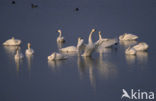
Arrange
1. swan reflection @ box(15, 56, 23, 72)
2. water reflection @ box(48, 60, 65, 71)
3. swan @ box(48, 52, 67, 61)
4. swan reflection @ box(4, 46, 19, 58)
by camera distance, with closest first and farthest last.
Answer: water reflection @ box(48, 60, 65, 71) < swan reflection @ box(15, 56, 23, 72) < swan @ box(48, 52, 67, 61) < swan reflection @ box(4, 46, 19, 58)

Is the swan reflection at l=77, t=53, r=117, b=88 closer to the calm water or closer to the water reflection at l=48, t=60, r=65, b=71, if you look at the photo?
the calm water

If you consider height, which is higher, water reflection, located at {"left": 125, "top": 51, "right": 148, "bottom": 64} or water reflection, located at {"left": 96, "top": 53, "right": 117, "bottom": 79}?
water reflection, located at {"left": 125, "top": 51, "right": 148, "bottom": 64}

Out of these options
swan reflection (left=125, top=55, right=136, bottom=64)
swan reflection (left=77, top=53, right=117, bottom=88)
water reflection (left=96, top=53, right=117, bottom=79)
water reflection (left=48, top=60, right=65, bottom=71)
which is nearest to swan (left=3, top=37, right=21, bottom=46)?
swan reflection (left=77, top=53, right=117, bottom=88)

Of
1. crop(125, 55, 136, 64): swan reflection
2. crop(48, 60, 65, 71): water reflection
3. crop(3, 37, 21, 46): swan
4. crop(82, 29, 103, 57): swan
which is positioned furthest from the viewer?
crop(3, 37, 21, 46): swan

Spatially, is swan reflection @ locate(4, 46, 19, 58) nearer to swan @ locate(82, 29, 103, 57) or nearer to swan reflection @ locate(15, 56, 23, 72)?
swan reflection @ locate(15, 56, 23, 72)

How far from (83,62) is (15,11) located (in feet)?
96.3

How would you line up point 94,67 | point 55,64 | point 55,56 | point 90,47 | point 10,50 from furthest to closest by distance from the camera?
point 10,50 < point 90,47 < point 55,56 < point 55,64 < point 94,67

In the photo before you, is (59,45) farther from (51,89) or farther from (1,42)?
(51,89)

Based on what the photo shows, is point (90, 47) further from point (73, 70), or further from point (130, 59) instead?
point (73, 70)

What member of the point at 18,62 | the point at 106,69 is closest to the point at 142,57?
the point at 106,69

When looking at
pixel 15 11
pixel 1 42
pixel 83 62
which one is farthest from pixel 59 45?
pixel 15 11

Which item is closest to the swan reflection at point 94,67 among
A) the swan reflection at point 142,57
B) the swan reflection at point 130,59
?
the swan reflection at point 130,59

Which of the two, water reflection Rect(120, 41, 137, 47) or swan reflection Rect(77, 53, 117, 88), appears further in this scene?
water reflection Rect(120, 41, 137, 47)

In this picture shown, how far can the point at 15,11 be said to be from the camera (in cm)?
4809
